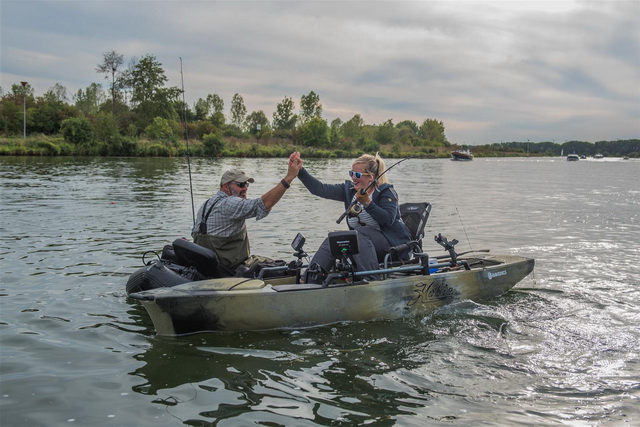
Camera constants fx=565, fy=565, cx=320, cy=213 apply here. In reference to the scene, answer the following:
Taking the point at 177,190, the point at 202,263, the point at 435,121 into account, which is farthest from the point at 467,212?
the point at 435,121

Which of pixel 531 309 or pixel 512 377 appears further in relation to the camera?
pixel 531 309

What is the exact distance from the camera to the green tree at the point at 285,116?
120 m

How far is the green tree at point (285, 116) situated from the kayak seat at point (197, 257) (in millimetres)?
113889

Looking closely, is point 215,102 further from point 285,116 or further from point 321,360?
point 321,360

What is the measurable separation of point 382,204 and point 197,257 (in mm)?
2449

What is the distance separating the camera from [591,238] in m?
14.6

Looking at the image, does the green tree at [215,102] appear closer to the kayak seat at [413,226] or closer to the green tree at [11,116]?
the green tree at [11,116]

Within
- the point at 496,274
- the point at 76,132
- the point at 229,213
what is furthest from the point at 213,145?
the point at 229,213

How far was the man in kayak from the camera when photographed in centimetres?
696

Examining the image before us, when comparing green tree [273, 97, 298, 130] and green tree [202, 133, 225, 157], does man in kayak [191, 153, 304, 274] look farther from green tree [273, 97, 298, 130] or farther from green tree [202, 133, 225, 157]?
green tree [273, 97, 298, 130]

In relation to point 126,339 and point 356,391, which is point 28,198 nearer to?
point 126,339

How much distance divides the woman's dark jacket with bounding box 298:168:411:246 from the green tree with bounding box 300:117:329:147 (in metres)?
102

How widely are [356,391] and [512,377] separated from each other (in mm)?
1618

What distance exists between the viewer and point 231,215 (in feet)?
23.3
